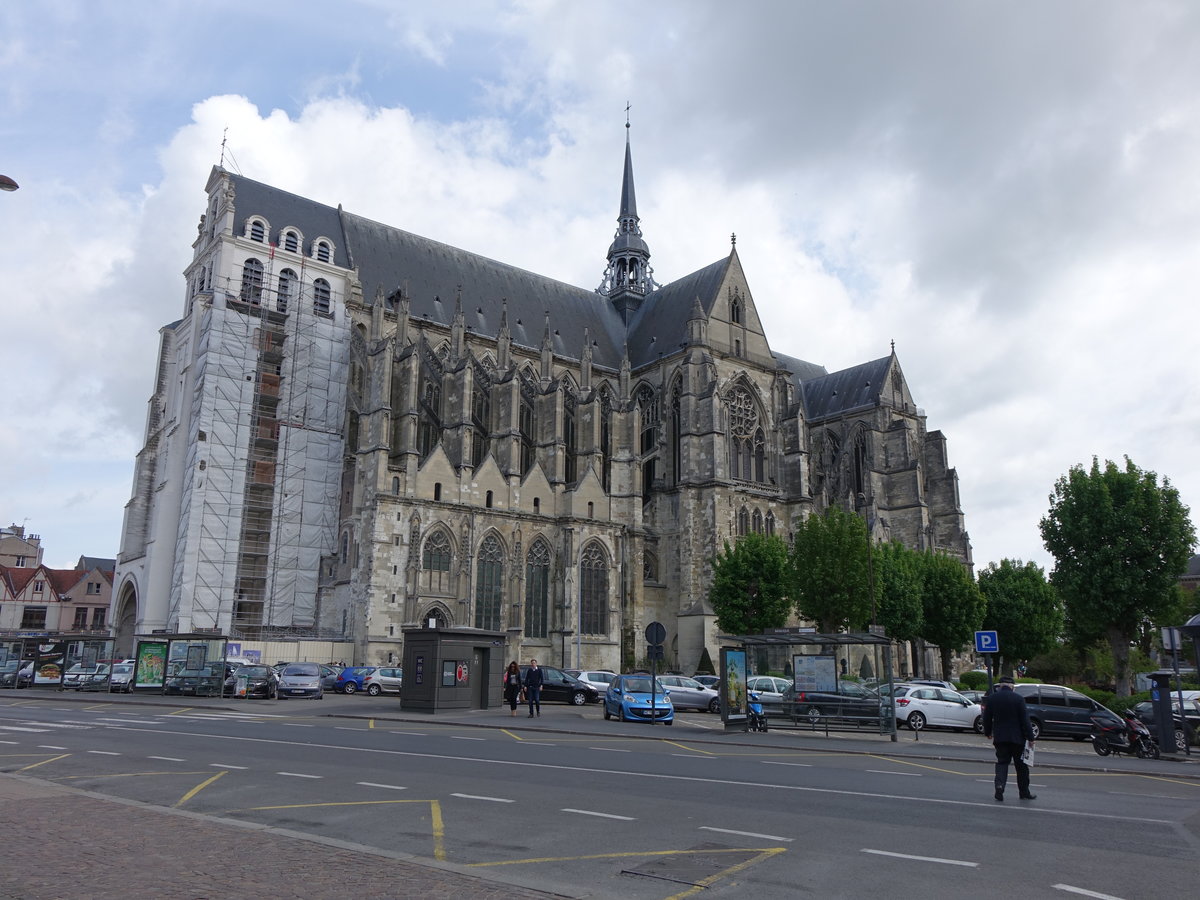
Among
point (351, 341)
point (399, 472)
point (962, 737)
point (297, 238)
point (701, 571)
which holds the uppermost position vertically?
point (297, 238)

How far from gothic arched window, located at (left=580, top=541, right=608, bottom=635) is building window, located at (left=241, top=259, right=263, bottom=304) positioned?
2002cm

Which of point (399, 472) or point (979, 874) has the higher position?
point (399, 472)

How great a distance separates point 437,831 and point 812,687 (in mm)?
14780

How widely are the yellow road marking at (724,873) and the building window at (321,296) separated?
41.5 m

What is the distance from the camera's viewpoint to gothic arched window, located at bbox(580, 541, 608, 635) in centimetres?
4334

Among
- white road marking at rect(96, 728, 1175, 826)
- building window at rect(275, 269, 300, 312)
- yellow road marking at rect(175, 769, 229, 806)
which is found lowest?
white road marking at rect(96, 728, 1175, 826)

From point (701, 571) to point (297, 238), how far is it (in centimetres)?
2658

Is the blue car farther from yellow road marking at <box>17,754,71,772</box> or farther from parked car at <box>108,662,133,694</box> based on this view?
parked car at <box>108,662,133,694</box>

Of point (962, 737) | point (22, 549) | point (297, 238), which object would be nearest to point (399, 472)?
point (297, 238)

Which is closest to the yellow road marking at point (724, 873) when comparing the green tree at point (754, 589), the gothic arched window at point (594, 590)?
the green tree at point (754, 589)

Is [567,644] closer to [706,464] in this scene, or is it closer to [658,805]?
[706,464]

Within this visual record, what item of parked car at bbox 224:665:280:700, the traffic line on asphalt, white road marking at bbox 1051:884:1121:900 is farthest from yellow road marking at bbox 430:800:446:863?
parked car at bbox 224:665:280:700

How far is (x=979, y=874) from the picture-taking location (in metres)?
6.83

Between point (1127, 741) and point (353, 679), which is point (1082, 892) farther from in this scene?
point (353, 679)
